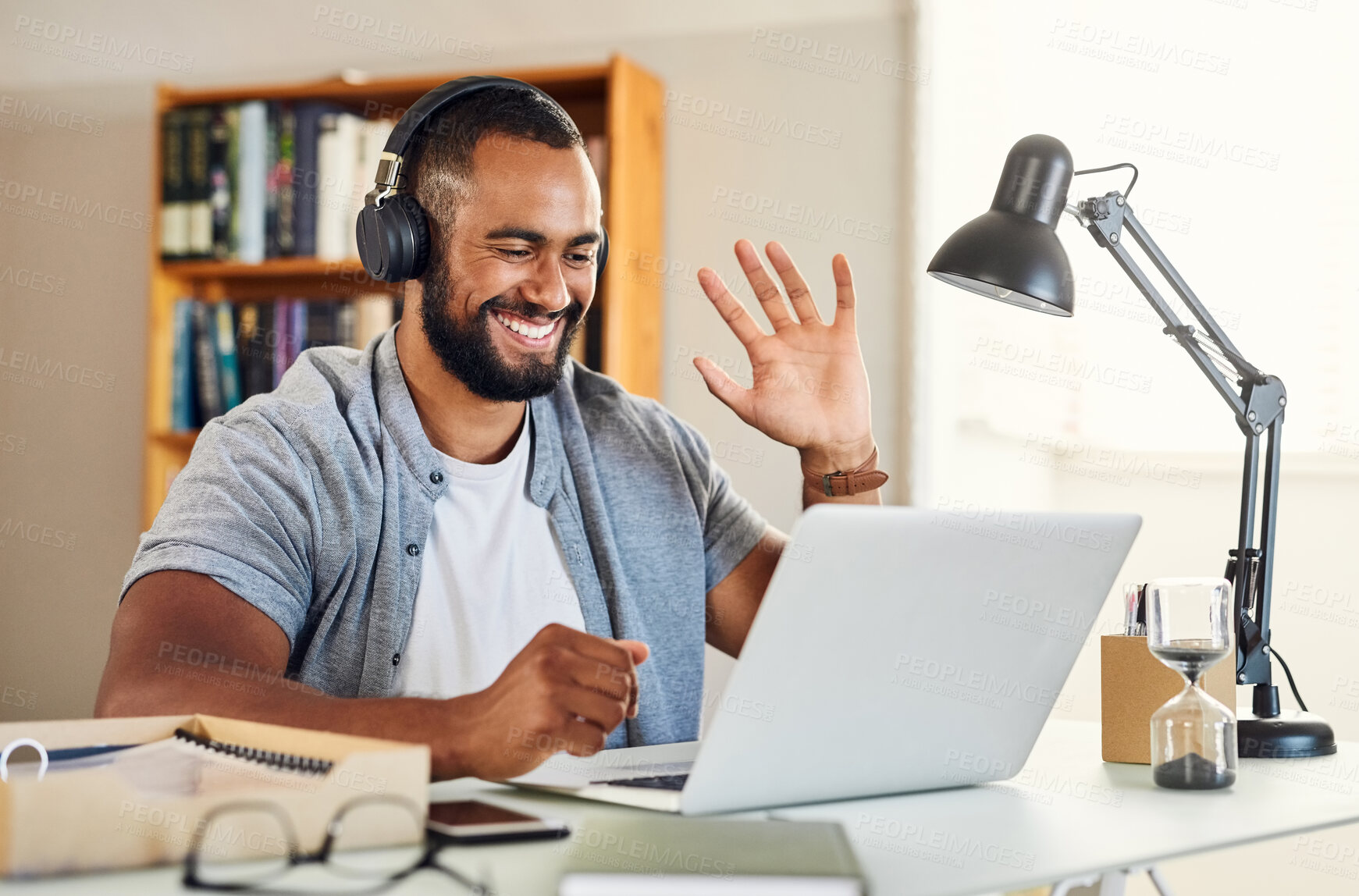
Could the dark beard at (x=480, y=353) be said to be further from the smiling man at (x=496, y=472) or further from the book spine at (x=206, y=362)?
the book spine at (x=206, y=362)

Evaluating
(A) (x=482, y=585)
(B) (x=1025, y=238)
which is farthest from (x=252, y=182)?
(B) (x=1025, y=238)

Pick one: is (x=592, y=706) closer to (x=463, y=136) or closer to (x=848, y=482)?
(x=848, y=482)

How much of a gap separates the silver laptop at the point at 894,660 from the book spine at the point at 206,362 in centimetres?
183

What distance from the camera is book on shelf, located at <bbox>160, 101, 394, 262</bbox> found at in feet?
8.09

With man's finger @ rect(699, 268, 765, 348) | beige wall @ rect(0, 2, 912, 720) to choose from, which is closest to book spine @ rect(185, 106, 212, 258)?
beige wall @ rect(0, 2, 912, 720)

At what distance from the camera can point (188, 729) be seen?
33.8 inches

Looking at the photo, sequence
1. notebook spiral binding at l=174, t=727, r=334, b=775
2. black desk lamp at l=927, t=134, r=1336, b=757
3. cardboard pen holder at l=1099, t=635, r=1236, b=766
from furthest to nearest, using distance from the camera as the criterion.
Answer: black desk lamp at l=927, t=134, r=1336, b=757 → cardboard pen holder at l=1099, t=635, r=1236, b=766 → notebook spiral binding at l=174, t=727, r=334, b=775

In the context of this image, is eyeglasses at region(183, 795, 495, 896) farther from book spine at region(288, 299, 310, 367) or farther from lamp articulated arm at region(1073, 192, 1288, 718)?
book spine at region(288, 299, 310, 367)

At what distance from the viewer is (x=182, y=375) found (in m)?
2.56

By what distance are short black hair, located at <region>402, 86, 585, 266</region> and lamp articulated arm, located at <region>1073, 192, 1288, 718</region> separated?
0.64 metres

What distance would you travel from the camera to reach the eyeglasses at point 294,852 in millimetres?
625

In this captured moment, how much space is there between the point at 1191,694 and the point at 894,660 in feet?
1.04

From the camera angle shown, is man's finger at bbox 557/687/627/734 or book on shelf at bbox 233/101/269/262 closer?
man's finger at bbox 557/687/627/734

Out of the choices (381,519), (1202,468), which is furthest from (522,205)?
(1202,468)
